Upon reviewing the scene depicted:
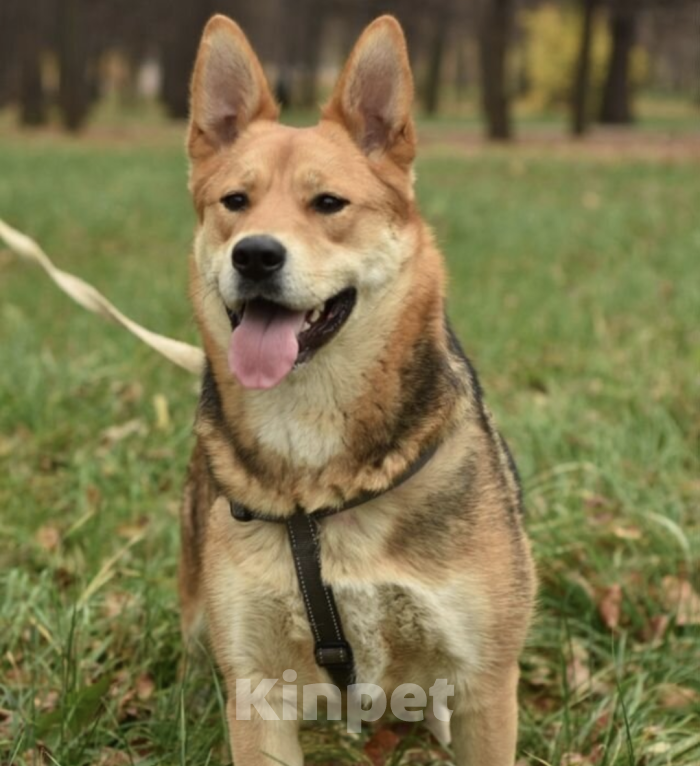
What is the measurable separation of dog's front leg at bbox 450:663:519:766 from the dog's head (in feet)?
3.25

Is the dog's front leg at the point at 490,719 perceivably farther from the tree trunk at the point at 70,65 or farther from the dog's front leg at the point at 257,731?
the tree trunk at the point at 70,65

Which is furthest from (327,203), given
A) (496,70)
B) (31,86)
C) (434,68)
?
(434,68)

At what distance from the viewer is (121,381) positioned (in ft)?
20.8

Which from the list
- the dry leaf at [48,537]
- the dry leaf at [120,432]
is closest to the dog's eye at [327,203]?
the dry leaf at [48,537]

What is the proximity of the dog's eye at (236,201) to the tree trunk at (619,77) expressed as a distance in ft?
113

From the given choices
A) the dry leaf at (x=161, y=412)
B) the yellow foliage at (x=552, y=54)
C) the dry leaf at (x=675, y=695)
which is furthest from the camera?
the yellow foliage at (x=552, y=54)

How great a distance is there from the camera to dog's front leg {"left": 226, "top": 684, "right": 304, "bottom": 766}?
2893 mm

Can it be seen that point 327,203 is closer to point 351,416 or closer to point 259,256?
point 259,256

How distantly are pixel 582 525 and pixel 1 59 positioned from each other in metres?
50.5

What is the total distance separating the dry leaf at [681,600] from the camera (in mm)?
3869

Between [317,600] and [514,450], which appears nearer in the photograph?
[317,600]

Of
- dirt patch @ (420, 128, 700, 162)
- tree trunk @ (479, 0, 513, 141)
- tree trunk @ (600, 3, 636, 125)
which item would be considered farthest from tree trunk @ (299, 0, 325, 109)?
tree trunk @ (479, 0, 513, 141)

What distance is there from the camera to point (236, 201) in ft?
10.1

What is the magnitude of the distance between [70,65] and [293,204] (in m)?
30.5
